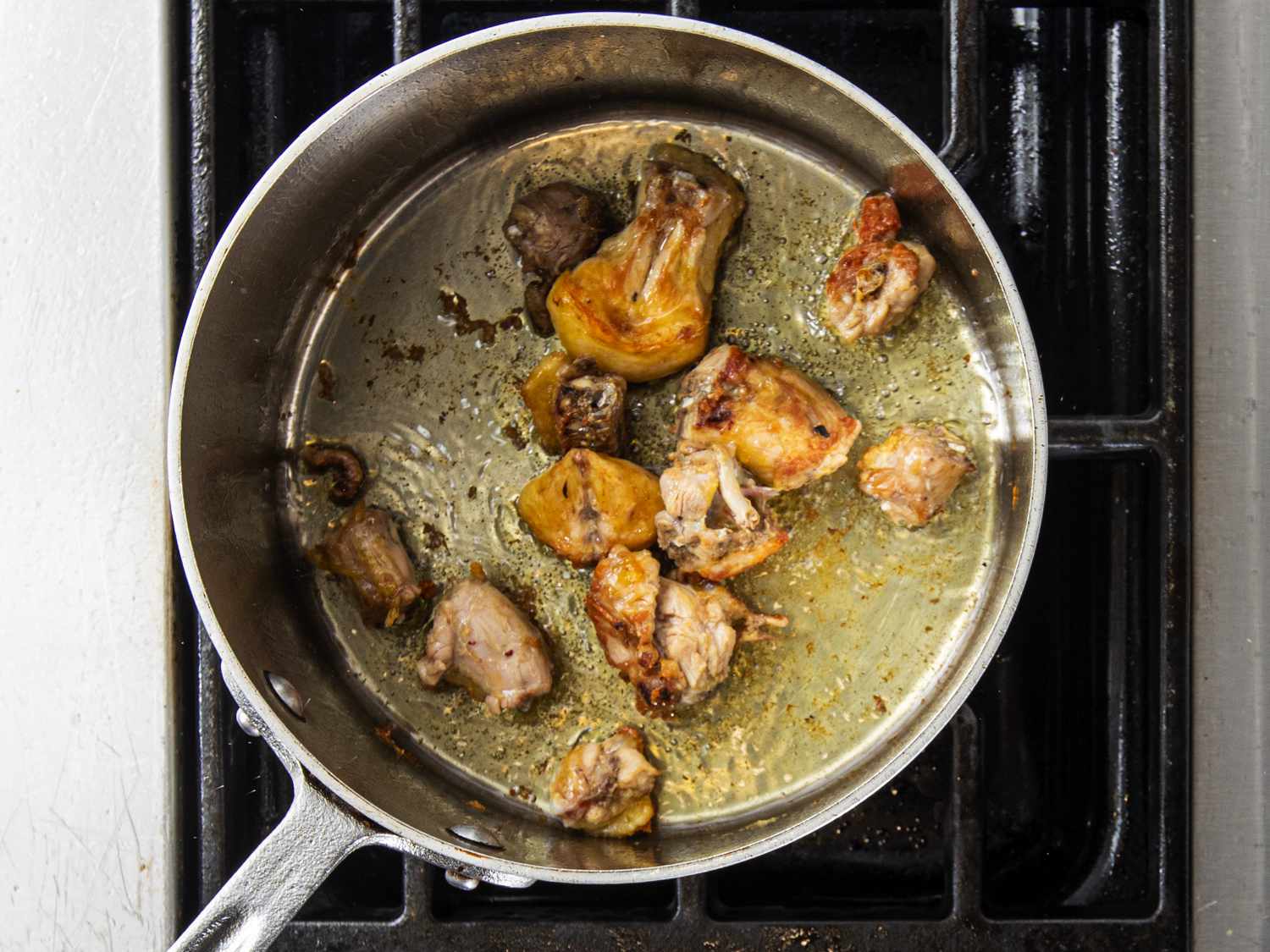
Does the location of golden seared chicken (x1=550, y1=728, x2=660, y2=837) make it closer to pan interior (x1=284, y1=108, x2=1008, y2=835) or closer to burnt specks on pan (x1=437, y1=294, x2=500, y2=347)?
pan interior (x1=284, y1=108, x2=1008, y2=835)

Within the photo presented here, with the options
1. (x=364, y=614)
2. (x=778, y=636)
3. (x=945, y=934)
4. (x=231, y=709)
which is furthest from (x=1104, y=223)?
(x=231, y=709)

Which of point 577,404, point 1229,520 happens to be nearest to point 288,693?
point 577,404

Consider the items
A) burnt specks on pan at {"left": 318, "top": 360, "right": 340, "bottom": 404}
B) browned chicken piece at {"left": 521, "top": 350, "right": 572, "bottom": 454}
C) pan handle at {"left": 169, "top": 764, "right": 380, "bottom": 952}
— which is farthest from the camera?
burnt specks on pan at {"left": 318, "top": 360, "right": 340, "bottom": 404}

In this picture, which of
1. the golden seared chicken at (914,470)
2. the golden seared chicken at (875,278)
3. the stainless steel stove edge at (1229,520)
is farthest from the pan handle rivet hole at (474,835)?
the stainless steel stove edge at (1229,520)

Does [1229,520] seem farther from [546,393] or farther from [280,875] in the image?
[280,875]

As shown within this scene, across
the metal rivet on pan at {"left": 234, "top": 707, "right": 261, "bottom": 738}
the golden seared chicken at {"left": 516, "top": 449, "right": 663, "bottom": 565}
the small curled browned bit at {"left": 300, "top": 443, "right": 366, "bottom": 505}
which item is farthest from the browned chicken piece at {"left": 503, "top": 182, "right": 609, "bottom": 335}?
the metal rivet on pan at {"left": 234, "top": 707, "right": 261, "bottom": 738}

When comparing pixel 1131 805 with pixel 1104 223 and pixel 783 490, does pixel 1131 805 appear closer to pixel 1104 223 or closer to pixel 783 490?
pixel 783 490
